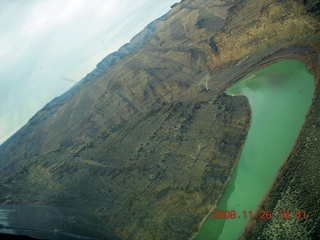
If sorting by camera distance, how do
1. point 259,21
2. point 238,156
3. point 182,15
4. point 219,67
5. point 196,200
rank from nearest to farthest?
point 196,200
point 238,156
point 259,21
point 219,67
point 182,15

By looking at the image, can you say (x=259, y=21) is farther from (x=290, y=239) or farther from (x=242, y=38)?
(x=290, y=239)

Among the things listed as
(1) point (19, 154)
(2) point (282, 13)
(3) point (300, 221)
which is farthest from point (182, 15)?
(3) point (300, 221)
